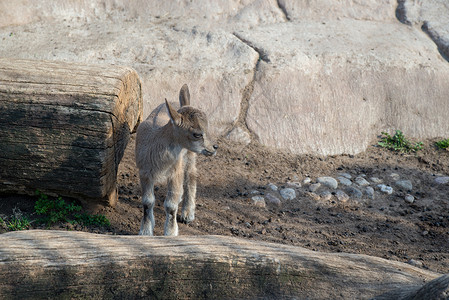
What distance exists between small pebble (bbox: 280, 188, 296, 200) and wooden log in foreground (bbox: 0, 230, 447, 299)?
8.59 feet

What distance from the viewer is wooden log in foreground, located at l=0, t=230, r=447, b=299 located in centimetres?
320

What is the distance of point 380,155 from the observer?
711 cm

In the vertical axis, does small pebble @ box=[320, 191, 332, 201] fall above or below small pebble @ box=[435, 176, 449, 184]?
below

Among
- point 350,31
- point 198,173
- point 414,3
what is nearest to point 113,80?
point 198,173

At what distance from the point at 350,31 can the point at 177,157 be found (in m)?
4.73

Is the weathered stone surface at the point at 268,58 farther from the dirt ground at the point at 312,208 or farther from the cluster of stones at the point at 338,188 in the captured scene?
the cluster of stones at the point at 338,188

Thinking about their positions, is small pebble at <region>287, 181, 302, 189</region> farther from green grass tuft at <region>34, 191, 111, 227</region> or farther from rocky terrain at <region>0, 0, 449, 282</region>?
green grass tuft at <region>34, 191, 111, 227</region>

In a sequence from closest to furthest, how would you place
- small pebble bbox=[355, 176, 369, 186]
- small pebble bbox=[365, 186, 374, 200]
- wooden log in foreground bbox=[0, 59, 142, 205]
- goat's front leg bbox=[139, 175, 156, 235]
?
wooden log in foreground bbox=[0, 59, 142, 205], goat's front leg bbox=[139, 175, 156, 235], small pebble bbox=[365, 186, 374, 200], small pebble bbox=[355, 176, 369, 186]

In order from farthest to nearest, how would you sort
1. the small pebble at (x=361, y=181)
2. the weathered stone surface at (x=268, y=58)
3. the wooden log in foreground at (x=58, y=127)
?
the weathered stone surface at (x=268, y=58) < the small pebble at (x=361, y=181) < the wooden log in foreground at (x=58, y=127)

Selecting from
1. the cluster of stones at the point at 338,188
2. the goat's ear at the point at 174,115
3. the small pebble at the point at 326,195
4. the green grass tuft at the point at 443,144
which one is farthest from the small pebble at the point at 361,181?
the goat's ear at the point at 174,115

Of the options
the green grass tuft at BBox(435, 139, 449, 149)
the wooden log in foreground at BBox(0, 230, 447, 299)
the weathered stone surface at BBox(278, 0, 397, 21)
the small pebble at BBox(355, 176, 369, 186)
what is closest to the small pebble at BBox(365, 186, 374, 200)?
the small pebble at BBox(355, 176, 369, 186)

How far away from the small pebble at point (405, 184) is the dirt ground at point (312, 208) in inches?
2.7

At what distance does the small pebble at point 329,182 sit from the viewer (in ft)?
20.9

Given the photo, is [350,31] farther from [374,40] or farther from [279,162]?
[279,162]
